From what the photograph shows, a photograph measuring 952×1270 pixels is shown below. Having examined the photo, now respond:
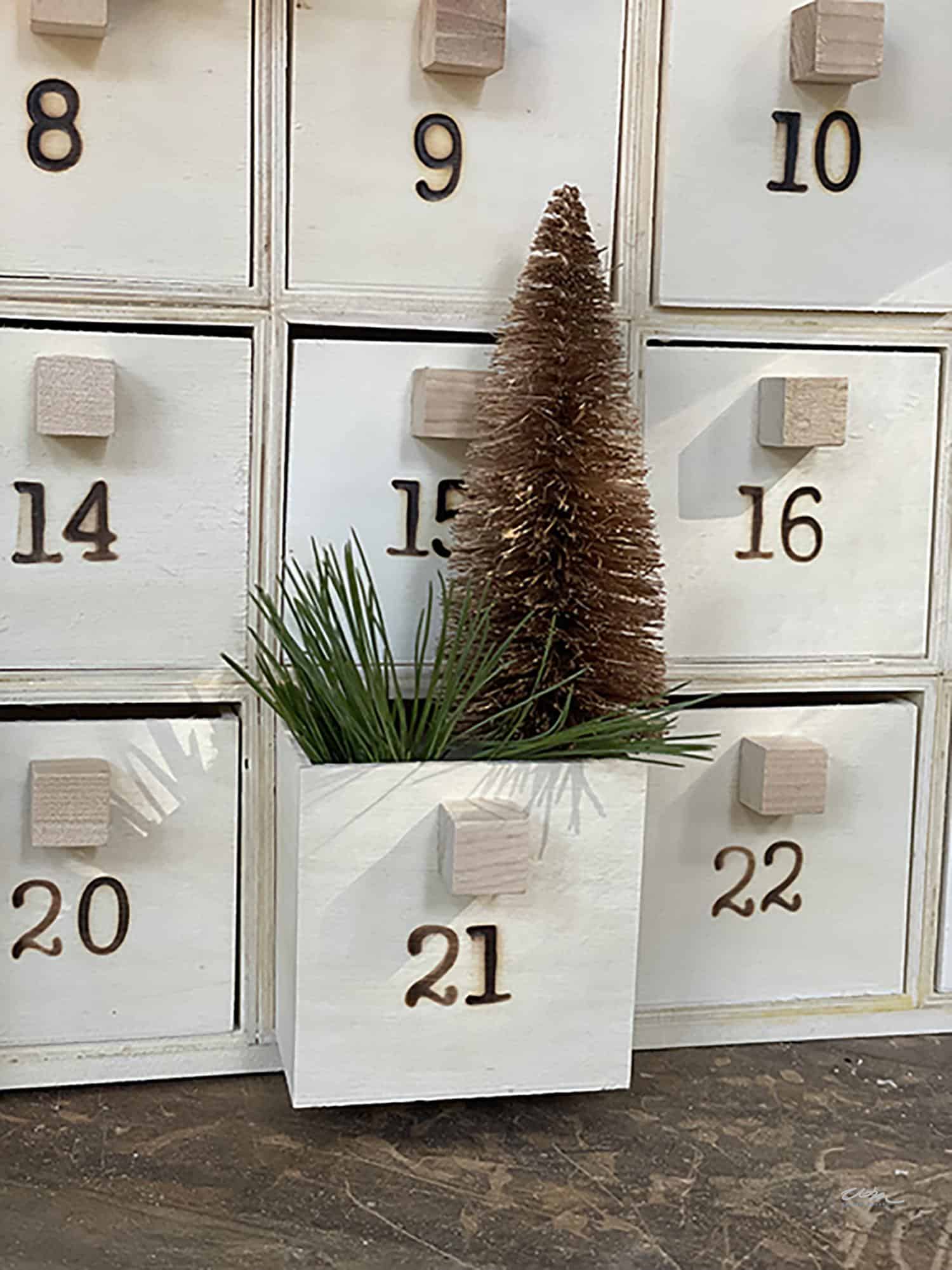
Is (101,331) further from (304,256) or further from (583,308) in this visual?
(583,308)

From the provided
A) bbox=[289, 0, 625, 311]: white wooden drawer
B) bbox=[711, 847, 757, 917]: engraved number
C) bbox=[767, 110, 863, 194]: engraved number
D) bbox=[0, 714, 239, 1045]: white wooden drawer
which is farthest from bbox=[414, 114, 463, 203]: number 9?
bbox=[711, 847, 757, 917]: engraved number

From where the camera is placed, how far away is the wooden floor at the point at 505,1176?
798mm

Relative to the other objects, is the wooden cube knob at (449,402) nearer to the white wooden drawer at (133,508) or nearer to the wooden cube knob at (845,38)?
the white wooden drawer at (133,508)

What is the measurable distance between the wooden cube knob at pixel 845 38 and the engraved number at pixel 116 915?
2.22ft

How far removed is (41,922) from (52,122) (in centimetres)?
48

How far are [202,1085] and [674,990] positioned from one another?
323 millimetres

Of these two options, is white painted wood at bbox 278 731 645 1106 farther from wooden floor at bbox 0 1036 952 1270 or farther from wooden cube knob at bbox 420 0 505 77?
wooden cube knob at bbox 420 0 505 77

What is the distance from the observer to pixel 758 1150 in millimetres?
916

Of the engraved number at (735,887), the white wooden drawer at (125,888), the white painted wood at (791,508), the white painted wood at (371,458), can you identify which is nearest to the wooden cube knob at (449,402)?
the white painted wood at (371,458)

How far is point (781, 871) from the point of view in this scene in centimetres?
106

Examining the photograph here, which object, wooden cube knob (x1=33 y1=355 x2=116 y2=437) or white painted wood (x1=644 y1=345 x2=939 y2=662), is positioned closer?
wooden cube knob (x1=33 y1=355 x2=116 y2=437)

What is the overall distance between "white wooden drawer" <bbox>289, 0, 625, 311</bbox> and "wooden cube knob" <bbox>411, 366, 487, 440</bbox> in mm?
50

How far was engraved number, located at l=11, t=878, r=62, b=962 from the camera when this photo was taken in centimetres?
96

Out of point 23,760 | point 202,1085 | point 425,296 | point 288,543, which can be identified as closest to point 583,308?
point 425,296
